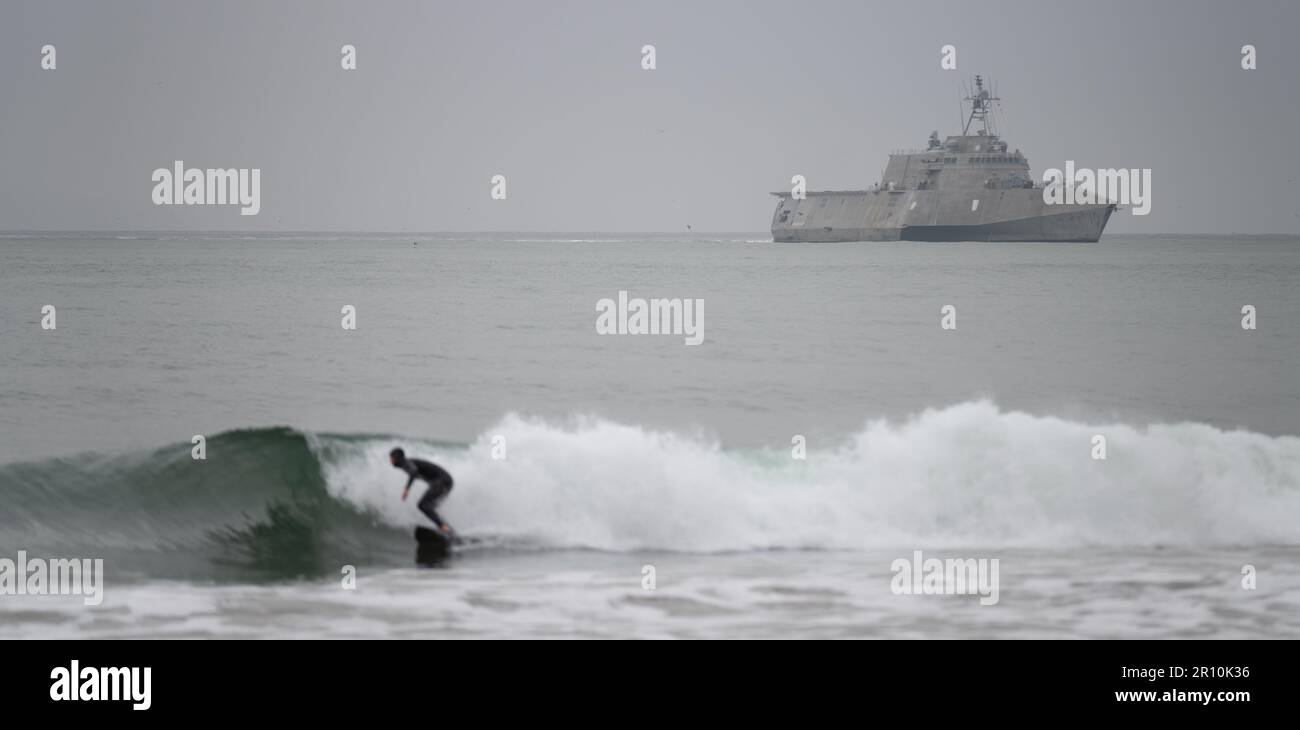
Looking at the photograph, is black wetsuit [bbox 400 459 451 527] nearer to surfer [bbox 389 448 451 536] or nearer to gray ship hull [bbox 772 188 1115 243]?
surfer [bbox 389 448 451 536]

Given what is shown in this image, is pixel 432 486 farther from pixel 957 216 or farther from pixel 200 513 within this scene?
pixel 957 216

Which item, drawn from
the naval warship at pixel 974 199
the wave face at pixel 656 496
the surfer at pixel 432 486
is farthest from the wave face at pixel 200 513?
the naval warship at pixel 974 199

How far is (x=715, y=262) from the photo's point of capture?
98.7 metres

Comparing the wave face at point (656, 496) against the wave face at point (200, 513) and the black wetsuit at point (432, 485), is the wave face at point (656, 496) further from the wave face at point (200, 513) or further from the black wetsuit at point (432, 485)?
the black wetsuit at point (432, 485)

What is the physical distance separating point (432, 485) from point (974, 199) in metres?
129

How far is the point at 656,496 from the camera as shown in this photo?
17312 millimetres

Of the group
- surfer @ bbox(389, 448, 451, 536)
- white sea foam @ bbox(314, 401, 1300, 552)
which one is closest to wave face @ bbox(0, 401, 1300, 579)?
white sea foam @ bbox(314, 401, 1300, 552)

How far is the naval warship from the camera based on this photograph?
5384 inches

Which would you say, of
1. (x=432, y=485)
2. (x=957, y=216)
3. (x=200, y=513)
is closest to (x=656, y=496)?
(x=432, y=485)

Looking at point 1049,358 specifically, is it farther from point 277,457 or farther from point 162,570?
point 162,570

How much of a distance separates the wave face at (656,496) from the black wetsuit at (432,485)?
512 mm

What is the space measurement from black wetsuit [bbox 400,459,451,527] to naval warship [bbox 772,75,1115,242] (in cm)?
12796
